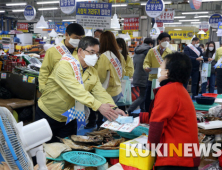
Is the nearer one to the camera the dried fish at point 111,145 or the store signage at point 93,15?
the dried fish at point 111,145

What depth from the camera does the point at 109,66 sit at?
3627 millimetres

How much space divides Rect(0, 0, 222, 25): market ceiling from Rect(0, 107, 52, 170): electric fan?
1315cm

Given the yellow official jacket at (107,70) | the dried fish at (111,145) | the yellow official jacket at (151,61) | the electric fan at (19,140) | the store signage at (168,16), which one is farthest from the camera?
the store signage at (168,16)

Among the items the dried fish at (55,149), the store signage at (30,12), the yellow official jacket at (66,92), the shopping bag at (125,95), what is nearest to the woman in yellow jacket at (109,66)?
the shopping bag at (125,95)

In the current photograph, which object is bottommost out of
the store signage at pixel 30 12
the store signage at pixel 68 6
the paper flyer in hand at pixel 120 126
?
the paper flyer in hand at pixel 120 126

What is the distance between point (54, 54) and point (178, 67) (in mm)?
1916

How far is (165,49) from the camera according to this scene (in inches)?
203

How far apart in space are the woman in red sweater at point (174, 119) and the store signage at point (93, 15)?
11.2 feet

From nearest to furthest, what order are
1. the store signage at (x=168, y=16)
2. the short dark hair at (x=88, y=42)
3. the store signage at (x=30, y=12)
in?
the short dark hair at (x=88, y=42) → the store signage at (x=30, y=12) → the store signage at (x=168, y=16)

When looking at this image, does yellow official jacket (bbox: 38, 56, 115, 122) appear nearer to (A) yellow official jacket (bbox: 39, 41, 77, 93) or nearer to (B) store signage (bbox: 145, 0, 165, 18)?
(A) yellow official jacket (bbox: 39, 41, 77, 93)

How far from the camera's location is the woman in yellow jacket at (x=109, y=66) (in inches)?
142

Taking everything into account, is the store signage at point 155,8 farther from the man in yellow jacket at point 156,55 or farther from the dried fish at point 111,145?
the dried fish at point 111,145

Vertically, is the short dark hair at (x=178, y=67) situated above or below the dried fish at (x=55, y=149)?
above

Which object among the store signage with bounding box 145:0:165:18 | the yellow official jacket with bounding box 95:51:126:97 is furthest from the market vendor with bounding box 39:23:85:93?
the store signage with bounding box 145:0:165:18
